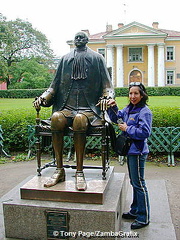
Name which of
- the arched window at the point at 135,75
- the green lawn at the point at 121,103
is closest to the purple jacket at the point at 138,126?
the green lawn at the point at 121,103

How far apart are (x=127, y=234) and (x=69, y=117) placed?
1541 millimetres

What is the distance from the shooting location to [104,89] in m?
3.88

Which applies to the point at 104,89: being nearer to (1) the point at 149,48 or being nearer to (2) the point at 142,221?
(2) the point at 142,221

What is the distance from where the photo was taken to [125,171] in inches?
246

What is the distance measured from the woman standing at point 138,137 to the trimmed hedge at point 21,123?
4151mm

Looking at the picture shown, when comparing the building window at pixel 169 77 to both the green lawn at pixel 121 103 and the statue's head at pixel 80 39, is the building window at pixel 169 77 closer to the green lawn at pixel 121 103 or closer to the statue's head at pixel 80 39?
the green lawn at pixel 121 103

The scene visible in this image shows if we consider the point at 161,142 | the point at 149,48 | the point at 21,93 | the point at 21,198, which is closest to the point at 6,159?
the point at 161,142

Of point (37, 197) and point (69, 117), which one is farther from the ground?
point (69, 117)

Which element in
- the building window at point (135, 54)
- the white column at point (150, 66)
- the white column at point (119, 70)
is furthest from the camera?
the building window at point (135, 54)

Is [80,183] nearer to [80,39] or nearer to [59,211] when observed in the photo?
[59,211]

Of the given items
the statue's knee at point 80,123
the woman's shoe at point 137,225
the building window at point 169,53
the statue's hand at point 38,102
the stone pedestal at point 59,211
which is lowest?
the woman's shoe at point 137,225

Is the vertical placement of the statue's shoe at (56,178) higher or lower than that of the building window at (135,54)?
lower

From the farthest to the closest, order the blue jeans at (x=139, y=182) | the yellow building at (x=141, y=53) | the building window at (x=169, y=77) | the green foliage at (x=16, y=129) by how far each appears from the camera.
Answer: the building window at (x=169, y=77) → the yellow building at (x=141, y=53) → the green foliage at (x=16, y=129) → the blue jeans at (x=139, y=182)

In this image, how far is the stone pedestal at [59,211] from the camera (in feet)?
9.61
